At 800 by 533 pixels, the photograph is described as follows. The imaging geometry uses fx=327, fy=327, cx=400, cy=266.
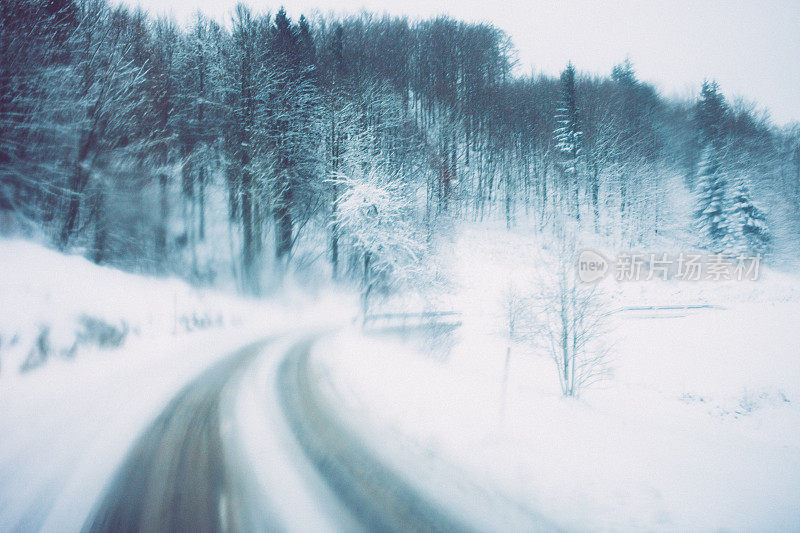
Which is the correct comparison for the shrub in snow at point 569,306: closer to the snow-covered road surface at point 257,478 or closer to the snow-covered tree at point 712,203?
the snow-covered road surface at point 257,478

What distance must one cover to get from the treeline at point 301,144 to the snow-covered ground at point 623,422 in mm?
8236

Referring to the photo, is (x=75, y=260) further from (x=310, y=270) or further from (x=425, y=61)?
(x=425, y=61)

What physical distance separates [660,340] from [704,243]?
966 inches

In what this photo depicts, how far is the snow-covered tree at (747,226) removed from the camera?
32062mm

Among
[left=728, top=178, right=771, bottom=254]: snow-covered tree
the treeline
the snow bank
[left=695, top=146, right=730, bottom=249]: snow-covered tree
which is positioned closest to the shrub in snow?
the treeline

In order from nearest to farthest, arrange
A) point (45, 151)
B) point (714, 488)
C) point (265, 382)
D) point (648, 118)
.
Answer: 1. point (714, 488)
2. point (265, 382)
3. point (45, 151)
4. point (648, 118)

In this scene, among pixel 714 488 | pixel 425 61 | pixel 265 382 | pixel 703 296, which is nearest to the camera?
pixel 714 488

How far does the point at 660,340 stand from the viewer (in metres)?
18.8

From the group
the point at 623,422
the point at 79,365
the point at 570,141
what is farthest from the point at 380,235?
the point at 570,141

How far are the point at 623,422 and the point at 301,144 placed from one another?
24073 mm

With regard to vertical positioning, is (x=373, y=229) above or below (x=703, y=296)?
above

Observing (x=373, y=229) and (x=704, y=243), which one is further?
(x=704, y=243)

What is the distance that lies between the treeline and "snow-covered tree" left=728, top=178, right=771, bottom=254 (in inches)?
60.2

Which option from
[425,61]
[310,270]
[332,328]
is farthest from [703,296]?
[425,61]
